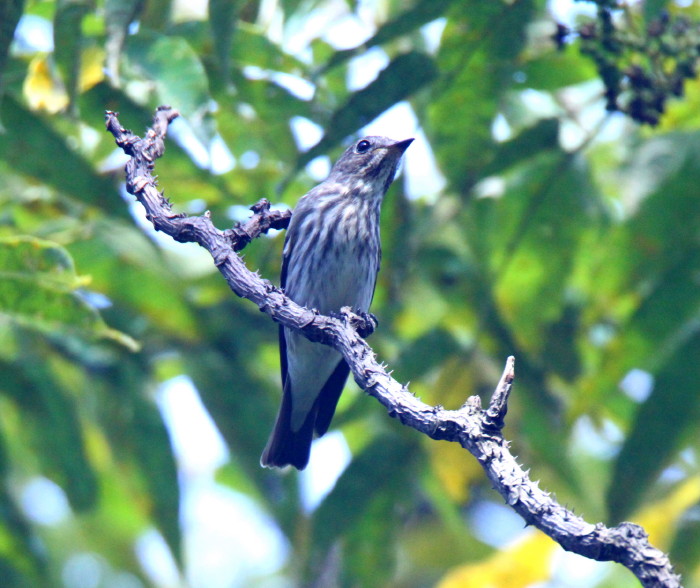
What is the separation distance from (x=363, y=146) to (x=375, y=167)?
0.29 meters

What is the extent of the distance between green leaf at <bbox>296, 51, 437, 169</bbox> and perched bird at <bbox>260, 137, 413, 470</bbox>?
925 mm

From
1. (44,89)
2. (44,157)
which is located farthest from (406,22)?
(44,157)

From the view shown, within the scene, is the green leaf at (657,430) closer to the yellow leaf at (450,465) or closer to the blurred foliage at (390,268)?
the blurred foliage at (390,268)

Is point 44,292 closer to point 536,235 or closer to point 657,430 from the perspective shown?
point 536,235

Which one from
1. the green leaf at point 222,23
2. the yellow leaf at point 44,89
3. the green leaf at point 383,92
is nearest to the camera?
the green leaf at point 222,23

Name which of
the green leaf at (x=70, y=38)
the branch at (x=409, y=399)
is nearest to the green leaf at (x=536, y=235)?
the branch at (x=409, y=399)

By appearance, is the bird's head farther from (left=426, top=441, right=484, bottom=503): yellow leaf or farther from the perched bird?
(left=426, top=441, right=484, bottom=503): yellow leaf

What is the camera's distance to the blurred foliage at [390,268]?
4.18 meters

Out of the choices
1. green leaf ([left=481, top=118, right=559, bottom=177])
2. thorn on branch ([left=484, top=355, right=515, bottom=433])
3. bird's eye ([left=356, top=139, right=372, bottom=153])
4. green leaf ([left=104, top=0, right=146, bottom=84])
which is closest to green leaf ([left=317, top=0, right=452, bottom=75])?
green leaf ([left=481, top=118, right=559, bottom=177])

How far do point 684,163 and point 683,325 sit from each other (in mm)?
839

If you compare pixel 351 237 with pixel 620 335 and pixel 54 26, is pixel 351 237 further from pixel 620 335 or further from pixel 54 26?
pixel 54 26

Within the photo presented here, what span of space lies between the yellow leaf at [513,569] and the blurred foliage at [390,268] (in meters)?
0.01

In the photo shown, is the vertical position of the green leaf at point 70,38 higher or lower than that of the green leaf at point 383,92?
lower

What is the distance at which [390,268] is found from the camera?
16.8 feet
